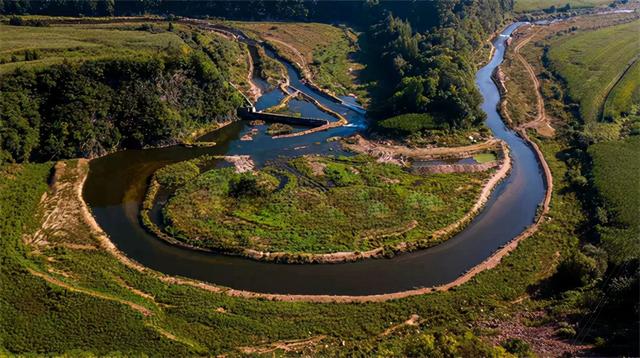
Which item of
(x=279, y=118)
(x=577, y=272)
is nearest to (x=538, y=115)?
(x=279, y=118)

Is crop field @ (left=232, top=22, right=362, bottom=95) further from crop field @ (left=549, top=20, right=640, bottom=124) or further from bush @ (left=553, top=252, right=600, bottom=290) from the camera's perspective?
bush @ (left=553, top=252, right=600, bottom=290)

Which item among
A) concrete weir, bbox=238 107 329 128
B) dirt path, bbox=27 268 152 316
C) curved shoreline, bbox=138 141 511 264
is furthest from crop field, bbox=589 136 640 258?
dirt path, bbox=27 268 152 316

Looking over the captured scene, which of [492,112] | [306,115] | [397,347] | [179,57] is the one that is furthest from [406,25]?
[397,347]

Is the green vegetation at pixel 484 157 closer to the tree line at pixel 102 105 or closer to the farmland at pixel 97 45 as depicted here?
the tree line at pixel 102 105

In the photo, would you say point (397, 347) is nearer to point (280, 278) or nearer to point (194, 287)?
point (280, 278)

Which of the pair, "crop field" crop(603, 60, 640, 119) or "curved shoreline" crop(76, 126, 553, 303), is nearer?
"curved shoreline" crop(76, 126, 553, 303)
